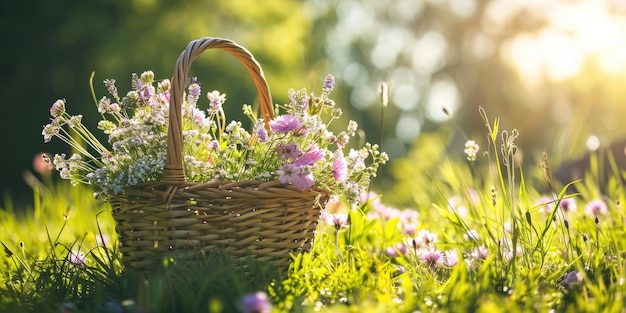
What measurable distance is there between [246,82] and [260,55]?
68 centimetres

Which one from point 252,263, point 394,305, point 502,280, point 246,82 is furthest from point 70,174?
point 246,82

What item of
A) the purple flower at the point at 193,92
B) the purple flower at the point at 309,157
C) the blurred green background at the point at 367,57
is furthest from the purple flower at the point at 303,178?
the blurred green background at the point at 367,57

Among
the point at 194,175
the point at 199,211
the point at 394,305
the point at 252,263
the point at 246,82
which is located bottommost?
the point at 394,305

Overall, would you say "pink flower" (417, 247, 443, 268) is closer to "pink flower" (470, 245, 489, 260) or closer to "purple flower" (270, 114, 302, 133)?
"pink flower" (470, 245, 489, 260)

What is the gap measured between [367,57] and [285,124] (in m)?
18.2

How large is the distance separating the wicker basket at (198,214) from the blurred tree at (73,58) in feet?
28.2

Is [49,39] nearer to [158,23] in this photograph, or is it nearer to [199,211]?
[158,23]

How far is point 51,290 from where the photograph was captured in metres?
2.06

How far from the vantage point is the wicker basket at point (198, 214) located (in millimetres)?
1919

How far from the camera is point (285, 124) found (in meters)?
2.03

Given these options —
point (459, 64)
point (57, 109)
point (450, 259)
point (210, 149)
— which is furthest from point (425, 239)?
point (459, 64)

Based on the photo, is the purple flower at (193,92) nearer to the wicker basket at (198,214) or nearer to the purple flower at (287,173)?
the wicker basket at (198,214)

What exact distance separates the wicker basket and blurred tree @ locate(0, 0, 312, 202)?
8.60m

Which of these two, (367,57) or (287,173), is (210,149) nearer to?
(287,173)
